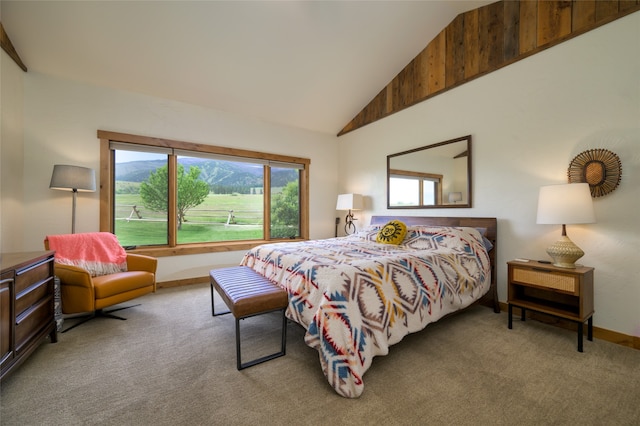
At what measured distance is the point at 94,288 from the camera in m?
2.38

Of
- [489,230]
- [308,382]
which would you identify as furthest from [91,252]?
[489,230]

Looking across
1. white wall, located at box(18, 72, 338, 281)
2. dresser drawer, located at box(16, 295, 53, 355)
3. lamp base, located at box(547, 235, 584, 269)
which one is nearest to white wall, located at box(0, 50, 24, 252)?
white wall, located at box(18, 72, 338, 281)

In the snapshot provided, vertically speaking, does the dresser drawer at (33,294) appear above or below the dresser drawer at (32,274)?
below

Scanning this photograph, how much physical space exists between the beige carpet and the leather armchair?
242 millimetres

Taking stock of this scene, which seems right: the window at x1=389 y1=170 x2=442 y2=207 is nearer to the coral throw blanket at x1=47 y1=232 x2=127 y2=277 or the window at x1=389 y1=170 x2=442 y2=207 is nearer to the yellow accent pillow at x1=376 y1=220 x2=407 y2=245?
the yellow accent pillow at x1=376 y1=220 x2=407 y2=245

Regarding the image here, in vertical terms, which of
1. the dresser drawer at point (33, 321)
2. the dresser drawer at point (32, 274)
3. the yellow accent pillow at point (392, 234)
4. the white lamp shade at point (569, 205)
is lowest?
the dresser drawer at point (33, 321)

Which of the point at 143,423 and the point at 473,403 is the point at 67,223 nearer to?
the point at 143,423

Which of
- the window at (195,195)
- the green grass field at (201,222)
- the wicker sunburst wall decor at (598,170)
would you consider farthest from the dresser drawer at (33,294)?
the wicker sunburst wall decor at (598,170)

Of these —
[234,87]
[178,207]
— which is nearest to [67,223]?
[178,207]

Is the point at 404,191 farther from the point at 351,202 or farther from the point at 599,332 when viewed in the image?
the point at 599,332

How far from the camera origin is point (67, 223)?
3.16 m

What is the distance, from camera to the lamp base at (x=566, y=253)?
7.23ft

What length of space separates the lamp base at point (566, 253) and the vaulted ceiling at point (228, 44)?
9.54ft

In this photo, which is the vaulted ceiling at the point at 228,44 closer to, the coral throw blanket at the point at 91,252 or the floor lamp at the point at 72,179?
the floor lamp at the point at 72,179
